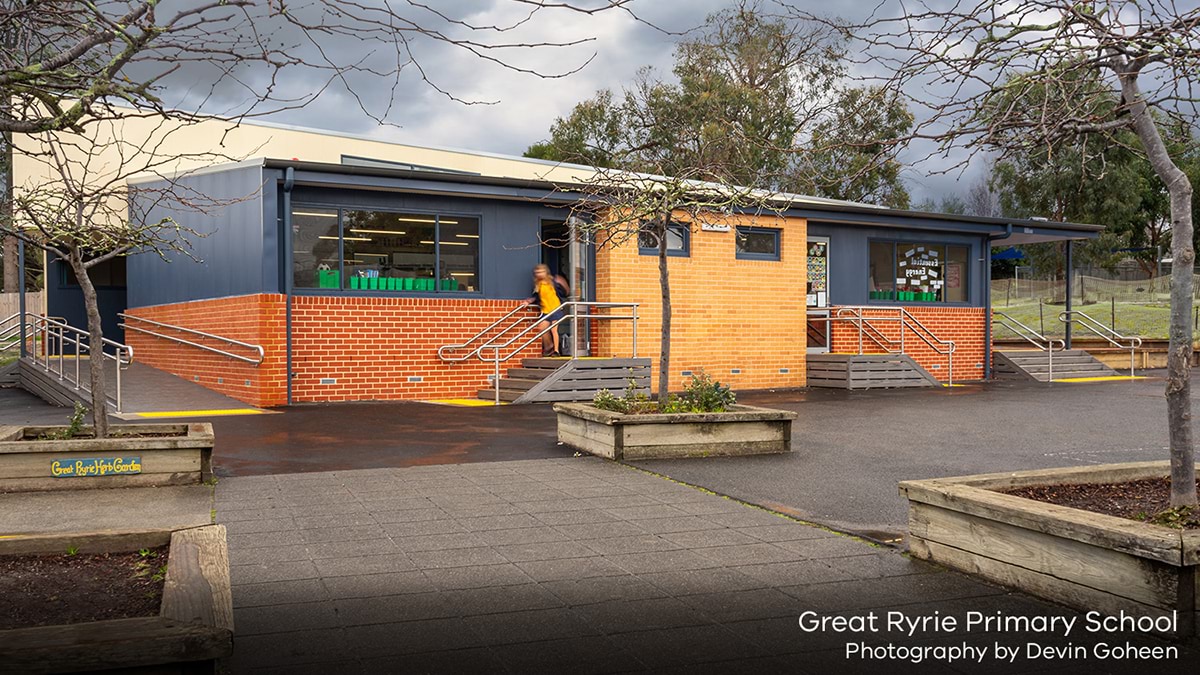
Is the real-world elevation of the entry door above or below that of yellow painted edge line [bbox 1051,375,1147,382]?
above

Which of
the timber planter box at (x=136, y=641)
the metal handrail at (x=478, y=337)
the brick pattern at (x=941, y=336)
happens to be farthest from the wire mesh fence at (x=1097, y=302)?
the timber planter box at (x=136, y=641)

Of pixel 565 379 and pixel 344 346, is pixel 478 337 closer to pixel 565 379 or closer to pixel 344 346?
pixel 565 379

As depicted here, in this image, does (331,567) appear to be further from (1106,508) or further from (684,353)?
(684,353)

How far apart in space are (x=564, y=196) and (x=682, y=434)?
28.8 feet

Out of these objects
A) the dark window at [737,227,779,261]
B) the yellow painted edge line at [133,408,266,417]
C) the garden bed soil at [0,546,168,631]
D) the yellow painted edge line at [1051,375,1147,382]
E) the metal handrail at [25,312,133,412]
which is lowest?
the yellow painted edge line at [1051,375,1147,382]

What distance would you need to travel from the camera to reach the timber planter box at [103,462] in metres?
7.30

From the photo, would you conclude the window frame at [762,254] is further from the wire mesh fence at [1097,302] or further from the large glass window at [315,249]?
the wire mesh fence at [1097,302]

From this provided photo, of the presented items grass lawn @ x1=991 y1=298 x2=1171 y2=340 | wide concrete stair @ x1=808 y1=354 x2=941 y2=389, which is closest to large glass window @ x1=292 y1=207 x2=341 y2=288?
wide concrete stair @ x1=808 y1=354 x2=941 y2=389

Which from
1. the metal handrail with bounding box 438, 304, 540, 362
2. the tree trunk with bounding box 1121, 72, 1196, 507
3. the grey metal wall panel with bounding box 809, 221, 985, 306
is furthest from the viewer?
the grey metal wall panel with bounding box 809, 221, 985, 306

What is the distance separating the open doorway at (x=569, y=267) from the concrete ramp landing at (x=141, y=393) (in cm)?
586

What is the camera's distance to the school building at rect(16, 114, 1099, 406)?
49.6 ft

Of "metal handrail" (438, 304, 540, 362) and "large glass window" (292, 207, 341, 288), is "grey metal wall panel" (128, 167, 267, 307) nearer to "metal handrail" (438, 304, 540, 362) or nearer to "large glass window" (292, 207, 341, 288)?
"large glass window" (292, 207, 341, 288)

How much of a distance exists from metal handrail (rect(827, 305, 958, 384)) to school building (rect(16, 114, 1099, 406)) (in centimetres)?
8

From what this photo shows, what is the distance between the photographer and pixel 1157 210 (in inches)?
1873
